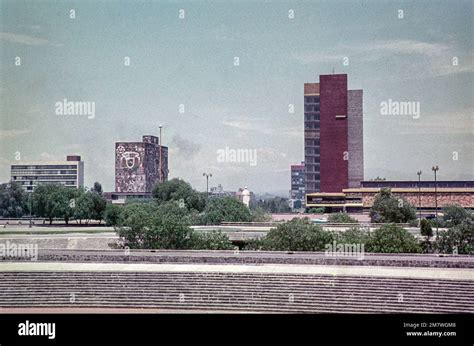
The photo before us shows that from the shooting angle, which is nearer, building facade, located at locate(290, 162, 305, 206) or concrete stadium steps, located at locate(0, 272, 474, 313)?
concrete stadium steps, located at locate(0, 272, 474, 313)

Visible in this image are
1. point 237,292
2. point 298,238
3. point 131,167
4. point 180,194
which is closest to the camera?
point 237,292

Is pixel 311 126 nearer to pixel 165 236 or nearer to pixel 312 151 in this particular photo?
pixel 312 151

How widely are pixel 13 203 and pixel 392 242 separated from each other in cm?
3895

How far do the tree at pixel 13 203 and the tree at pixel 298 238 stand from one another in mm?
32986

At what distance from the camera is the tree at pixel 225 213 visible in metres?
38.0

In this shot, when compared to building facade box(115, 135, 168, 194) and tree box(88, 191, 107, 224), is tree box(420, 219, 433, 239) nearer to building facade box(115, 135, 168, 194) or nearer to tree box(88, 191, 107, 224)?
tree box(88, 191, 107, 224)

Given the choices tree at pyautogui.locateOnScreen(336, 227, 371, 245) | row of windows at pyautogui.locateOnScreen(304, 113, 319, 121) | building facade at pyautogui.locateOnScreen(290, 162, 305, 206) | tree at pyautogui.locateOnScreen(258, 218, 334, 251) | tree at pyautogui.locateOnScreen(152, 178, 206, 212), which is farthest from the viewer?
building facade at pyautogui.locateOnScreen(290, 162, 305, 206)

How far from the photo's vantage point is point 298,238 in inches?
918

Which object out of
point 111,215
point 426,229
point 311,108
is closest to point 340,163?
point 311,108

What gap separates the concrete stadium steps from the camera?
15.7 m

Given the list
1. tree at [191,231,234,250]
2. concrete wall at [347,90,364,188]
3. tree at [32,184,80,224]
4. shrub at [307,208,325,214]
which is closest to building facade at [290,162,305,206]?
concrete wall at [347,90,364,188]

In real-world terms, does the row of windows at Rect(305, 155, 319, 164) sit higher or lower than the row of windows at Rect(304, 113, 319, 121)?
lower

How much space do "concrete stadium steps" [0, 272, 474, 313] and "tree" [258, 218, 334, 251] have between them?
20.2 ft
